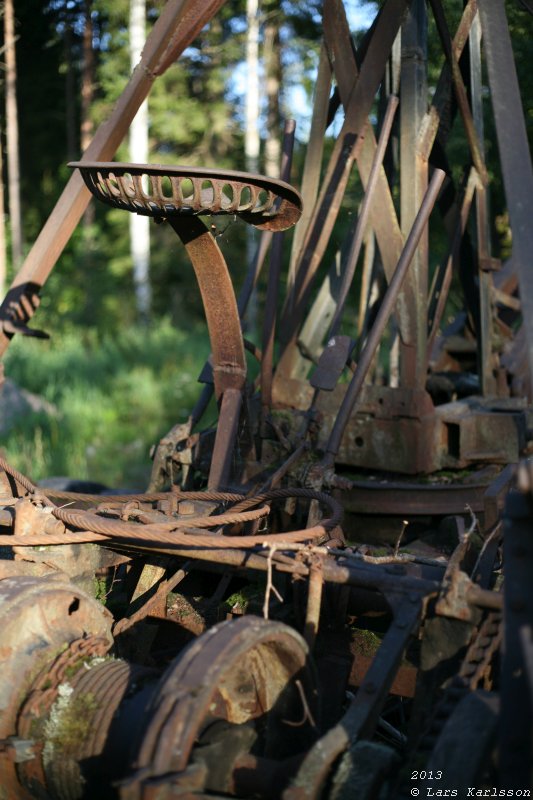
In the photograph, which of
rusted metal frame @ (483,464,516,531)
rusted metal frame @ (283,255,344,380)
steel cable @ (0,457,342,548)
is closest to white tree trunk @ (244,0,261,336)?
rusted metal frame @ (283,255,344,380)

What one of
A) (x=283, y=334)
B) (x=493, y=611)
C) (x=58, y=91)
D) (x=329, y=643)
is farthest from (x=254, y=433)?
(x=58, y=91)

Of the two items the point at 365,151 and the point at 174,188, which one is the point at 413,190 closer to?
the point at 365,151

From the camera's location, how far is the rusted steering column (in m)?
3.29

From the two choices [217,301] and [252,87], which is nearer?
[217,301]

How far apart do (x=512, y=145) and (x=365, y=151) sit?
1983mm

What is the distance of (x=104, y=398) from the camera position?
1110cm

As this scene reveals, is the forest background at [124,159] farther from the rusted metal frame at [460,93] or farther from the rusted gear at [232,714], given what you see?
the rusted gear at [232,714]

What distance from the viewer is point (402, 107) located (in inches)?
200

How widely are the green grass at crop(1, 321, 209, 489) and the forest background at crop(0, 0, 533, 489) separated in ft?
0.10

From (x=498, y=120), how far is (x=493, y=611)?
1.75 meters

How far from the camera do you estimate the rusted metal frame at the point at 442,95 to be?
5023mm

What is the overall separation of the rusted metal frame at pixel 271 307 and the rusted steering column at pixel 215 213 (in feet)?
1.53

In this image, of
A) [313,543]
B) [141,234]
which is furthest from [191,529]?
[141,234]

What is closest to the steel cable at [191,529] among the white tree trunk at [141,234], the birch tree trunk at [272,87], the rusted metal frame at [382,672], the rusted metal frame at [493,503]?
the rusted metal frame at [382,672]
